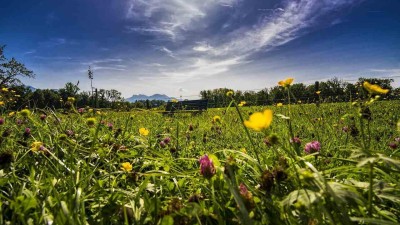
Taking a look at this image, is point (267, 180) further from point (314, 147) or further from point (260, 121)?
point (314, 147)

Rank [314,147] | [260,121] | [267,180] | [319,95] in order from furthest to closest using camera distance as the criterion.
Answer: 1. [319,95]
2. [314,147]
3. [267,180]
4. [260,121]

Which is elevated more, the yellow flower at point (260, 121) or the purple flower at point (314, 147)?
the yellow flower at point (260, 121)

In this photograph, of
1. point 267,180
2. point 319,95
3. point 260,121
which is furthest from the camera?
point 319,95

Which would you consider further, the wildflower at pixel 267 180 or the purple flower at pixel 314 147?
the purple flower at pixel 314 147

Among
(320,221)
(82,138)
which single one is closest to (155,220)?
(320,221)

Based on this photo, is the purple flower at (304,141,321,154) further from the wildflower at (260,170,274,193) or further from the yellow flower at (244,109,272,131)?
the yellow flower at (244,109,272,131)

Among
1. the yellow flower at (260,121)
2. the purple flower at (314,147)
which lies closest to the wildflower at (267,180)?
the yellow flower at (260,121)

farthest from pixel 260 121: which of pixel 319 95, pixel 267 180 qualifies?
pixel 319 95

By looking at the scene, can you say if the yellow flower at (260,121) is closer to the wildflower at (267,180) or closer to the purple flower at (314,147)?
the wildflower at (267,180)

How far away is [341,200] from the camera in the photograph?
674mm

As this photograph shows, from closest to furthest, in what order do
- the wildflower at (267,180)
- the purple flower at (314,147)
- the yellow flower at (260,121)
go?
1. the yellow flower at (260,121)
2. the wildflower at (267,180)
3. the purple flower at (314,147)

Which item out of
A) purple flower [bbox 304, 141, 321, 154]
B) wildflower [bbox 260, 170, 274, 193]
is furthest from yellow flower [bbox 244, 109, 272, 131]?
purple flower [bbox 304, 141, 321, 154]

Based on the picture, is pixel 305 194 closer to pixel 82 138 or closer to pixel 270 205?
pixel 270 205

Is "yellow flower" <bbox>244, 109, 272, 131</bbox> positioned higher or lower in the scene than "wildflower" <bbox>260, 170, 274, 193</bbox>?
higher
